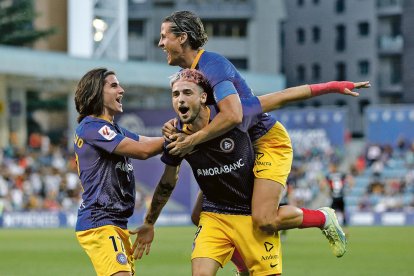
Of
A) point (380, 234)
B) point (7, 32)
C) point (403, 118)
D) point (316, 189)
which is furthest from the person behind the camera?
point (7, 32)

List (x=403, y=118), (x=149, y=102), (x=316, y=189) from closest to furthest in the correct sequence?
(x=316, y=189) < (x=403, y=118) < (x=149, y=102)

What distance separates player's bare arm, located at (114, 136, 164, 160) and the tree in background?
54538mm

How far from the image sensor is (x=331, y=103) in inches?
3676

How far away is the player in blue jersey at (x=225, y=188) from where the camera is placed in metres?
9.60

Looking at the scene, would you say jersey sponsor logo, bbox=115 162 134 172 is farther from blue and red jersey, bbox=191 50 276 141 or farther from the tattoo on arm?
blue and red jersey, bbox=191 50 276 141

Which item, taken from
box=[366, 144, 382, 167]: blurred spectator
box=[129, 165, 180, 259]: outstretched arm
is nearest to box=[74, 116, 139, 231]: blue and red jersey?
box=[129, 165, 180, 259]: outstretched arm

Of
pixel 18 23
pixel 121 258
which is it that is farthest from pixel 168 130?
pixel 18 23

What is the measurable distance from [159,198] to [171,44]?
1.40 m

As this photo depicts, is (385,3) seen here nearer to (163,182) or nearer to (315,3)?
(315,3)

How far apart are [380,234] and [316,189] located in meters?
13.0

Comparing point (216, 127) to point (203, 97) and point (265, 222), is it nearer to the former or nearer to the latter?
point (203, 97)

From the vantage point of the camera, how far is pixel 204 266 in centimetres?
964

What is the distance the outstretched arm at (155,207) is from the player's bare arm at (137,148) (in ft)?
1.33

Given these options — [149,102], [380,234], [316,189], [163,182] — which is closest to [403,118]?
[316,189]
